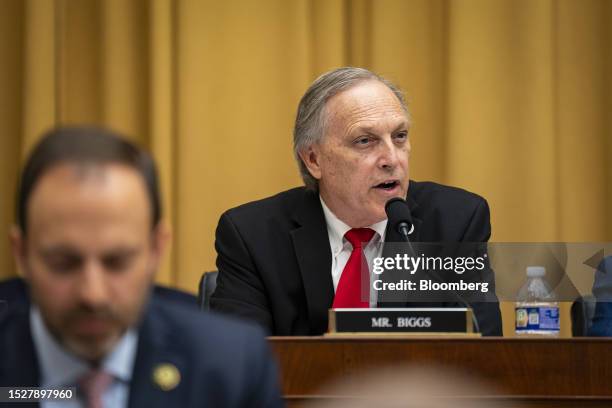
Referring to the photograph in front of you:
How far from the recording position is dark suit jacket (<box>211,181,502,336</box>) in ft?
9.91

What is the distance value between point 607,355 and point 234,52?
2788 millimetres

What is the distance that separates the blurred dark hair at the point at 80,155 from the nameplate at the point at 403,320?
115 centimetres

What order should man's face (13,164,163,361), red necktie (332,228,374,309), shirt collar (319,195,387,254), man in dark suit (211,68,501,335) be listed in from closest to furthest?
man's face (13,164,163,361) → red necktie (332,228,374,309) → man in dark suit (211,68,501,335) → shirt collar (319,195,387,254)

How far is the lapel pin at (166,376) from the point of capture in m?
1.37

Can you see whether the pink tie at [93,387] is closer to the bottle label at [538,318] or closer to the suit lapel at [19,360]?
the suit lapel at [19,360]

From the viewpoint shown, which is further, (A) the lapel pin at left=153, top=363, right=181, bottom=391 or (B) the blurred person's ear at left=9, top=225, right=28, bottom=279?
(A) the lapel pin at left=153, top=363, right=181, bottom=391

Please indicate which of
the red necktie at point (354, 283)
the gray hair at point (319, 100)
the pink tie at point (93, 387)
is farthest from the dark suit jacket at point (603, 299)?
the pink tie at point (93, 387)

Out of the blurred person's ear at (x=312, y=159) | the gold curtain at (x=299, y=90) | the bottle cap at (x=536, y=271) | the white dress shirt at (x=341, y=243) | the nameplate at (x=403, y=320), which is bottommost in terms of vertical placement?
the nameplate at (x=403, y=320)

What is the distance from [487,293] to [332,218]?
2.33 ft

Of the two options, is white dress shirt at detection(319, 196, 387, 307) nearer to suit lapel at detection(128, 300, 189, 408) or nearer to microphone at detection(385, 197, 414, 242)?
microphone at detection(385, 197, 414, 242)

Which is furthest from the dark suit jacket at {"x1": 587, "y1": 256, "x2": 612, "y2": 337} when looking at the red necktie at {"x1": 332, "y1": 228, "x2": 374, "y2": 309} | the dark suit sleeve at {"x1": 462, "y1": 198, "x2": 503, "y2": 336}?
the red necktie at {"x1": 332, "y1": 228, "x2": 374, "y2": 309}

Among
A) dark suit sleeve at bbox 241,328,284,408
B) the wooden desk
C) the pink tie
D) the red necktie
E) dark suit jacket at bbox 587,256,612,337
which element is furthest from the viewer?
the red necktie

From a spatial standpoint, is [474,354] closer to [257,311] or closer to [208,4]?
[257,311]

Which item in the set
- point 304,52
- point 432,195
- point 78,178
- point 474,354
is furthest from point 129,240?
point 304,52
